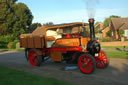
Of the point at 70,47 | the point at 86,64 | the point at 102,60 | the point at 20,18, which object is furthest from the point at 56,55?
the point at 20,18

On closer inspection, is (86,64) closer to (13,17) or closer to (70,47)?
(70,47)

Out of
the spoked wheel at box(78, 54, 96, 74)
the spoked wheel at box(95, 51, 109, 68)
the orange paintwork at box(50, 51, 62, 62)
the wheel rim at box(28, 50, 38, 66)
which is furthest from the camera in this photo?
the wheel rim at box(28, 50, 38, 66)

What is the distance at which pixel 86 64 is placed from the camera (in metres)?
5.83

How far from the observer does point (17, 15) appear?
3756 cm

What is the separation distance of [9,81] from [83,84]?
96.7 inches

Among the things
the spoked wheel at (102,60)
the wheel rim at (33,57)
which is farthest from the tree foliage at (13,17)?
the spoked wheel at (102,60)

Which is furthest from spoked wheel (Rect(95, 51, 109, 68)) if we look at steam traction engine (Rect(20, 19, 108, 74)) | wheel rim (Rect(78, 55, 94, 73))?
Result: wheel rim (Rect(78, 55, 94, 73))

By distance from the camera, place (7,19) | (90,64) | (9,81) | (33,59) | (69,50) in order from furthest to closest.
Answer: (7,19) → (33,59) → (69,50) → (90,64) → (9,81)

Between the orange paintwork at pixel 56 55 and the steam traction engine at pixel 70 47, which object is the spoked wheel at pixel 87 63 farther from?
the orange paintwork at pixel 56 55

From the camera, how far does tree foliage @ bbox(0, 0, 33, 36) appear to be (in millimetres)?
36194

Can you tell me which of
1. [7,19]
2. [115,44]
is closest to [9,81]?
[115,44]

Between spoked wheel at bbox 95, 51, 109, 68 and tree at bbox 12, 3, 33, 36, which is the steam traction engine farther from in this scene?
tree at bbox 12, 3, 33, 36

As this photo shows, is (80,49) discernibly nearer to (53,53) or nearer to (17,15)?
(53,53)

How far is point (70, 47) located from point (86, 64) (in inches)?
42.8
